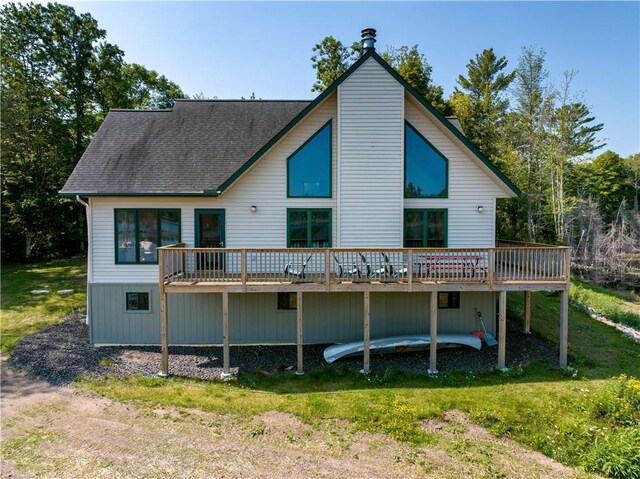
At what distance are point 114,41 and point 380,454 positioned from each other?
3331 centimetres

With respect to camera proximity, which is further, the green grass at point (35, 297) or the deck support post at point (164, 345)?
the green grass at point (35, 297)

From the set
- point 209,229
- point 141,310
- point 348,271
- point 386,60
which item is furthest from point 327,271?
point 386,60

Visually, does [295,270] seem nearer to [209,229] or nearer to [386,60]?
[209,229]

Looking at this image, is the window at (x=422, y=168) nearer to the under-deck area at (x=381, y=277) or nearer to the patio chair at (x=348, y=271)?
the under-deck area at (x=381, y=277)

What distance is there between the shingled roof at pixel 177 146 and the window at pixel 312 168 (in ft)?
7.35

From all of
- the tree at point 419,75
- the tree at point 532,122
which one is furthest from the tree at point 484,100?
the tree at point 419,75

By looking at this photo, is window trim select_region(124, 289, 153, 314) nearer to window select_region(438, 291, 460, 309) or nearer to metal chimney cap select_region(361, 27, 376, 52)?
window select_region(438, 291, 460, 309)

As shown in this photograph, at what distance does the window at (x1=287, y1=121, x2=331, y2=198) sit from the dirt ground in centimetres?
632

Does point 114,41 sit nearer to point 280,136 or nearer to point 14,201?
point 14,201

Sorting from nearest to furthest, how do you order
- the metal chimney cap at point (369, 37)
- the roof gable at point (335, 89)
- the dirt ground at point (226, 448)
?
the dirt ground at point (226, 448), the roof gable at point (335, 89), the metal chimney cap at point (369, 37)

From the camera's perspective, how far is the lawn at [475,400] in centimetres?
629

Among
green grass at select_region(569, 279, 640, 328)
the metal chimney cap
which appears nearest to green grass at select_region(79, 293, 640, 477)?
green grass at select_region(569, 279, 640, 328)

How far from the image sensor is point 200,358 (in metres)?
10.3

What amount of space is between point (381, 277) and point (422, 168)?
3814 mm
